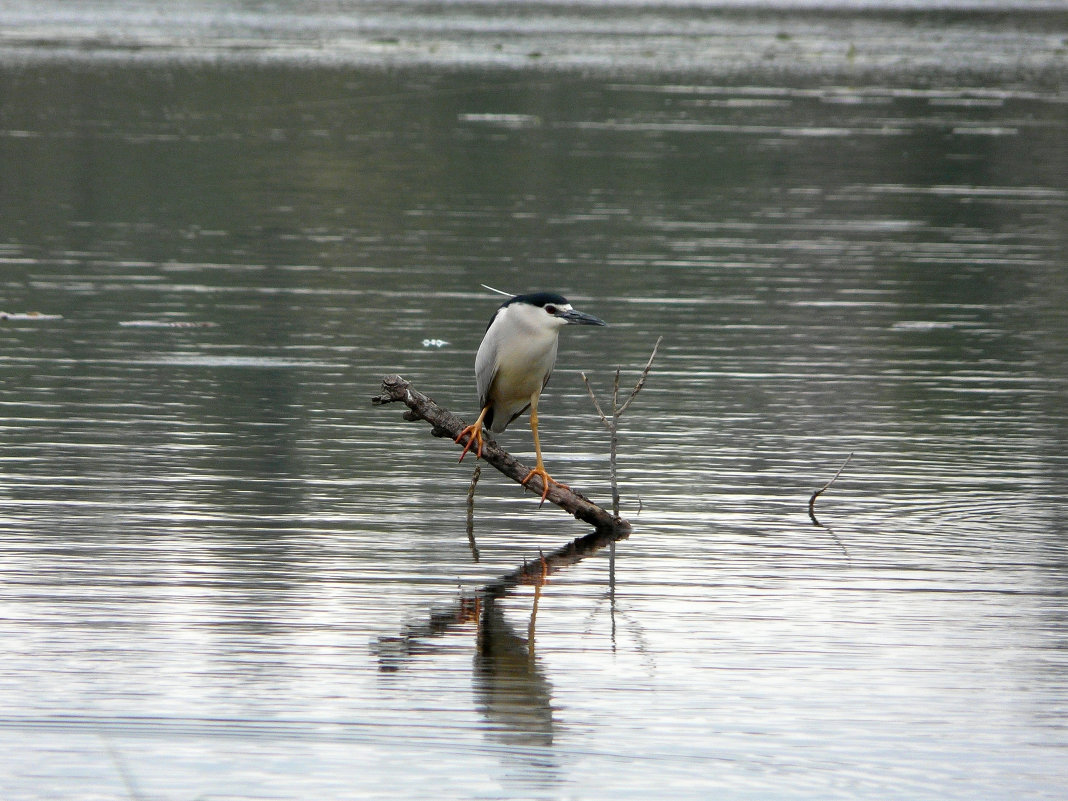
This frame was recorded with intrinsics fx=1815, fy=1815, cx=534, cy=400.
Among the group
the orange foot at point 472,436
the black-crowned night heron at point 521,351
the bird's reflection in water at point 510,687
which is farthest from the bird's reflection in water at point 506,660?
the black-crowned night heron at point 521,351

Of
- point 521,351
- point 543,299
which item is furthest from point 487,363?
point 543,299

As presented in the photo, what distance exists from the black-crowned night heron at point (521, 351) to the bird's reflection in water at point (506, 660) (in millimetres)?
1024

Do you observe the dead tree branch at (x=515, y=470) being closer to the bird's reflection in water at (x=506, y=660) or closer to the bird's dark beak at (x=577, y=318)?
the bird's reflection in water at (x=506, y=660)

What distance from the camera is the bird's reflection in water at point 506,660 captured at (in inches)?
273

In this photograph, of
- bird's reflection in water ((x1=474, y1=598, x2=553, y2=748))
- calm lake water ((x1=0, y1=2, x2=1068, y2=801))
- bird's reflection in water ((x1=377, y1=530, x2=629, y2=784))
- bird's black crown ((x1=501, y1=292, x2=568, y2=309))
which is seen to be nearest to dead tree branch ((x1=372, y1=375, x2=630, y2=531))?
calm lake water ((x1=0, y1=2, x2=1068, y2=801))

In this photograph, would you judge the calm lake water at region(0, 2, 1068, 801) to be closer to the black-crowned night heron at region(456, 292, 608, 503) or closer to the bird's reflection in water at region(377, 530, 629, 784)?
the bird's reflection in water at region(377, 530, 629, 784)

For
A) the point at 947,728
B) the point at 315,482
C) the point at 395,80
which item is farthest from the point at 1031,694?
the point at 395,80

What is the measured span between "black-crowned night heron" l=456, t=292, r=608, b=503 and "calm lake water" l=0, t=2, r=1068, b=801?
689mm

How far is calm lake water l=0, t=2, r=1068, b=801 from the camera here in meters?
6.99

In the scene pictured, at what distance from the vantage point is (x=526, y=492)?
11359 millimetres

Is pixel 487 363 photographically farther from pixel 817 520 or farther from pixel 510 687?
pixel 510 687

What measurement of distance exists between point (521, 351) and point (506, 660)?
242cm

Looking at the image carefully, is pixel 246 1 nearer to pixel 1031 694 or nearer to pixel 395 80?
pixel 395 80

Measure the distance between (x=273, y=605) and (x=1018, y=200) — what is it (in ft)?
68.8
